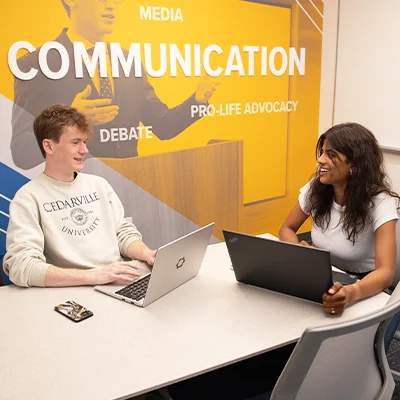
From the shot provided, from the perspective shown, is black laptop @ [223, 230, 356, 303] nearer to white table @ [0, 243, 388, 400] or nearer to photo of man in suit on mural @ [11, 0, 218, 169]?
white table @ [0, 243, 388, 400]

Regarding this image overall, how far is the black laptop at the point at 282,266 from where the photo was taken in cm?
150

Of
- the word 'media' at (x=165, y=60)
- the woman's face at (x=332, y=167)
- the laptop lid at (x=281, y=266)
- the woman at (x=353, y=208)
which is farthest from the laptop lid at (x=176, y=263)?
the word 'media' at (x=165, y=60)

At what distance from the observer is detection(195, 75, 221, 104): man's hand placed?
3.50m

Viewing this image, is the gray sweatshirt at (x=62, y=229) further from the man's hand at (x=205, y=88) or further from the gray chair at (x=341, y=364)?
the man's hand at (x=205, y=88)

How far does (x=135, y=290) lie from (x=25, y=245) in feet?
1.58

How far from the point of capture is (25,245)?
1.82m

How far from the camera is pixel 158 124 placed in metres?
3.37

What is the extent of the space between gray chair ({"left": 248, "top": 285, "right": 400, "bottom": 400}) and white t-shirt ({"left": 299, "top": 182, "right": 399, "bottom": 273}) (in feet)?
2.28

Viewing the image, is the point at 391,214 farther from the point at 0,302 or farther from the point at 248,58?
the point at 248,58

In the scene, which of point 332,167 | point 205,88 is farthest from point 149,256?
point 205,88

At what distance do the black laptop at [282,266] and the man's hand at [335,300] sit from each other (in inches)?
0.9

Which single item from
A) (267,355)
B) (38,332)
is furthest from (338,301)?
(38,332)

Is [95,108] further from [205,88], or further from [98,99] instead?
[205,88]

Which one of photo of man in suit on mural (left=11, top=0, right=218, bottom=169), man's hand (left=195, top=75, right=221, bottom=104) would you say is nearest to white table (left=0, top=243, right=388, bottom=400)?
photo of man in suit on mural (left=11, top=0, right=218, bottom=169)
